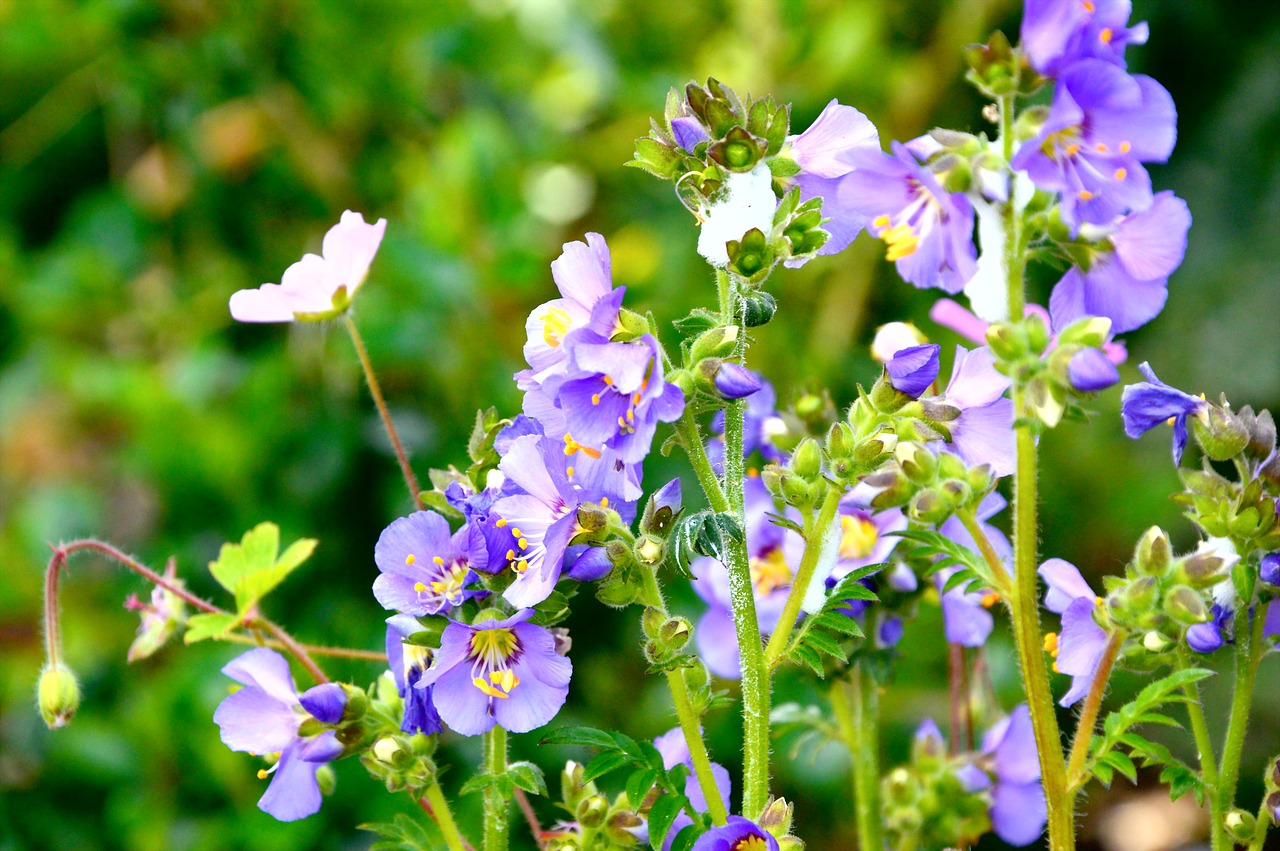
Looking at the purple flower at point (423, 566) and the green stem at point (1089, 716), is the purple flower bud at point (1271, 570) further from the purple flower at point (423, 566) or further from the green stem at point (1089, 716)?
the purple flower at point (423, 566)

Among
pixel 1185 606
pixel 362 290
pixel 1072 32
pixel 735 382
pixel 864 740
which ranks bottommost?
pixel 362 290

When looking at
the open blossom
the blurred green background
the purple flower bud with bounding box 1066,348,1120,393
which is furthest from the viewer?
the blurred green background

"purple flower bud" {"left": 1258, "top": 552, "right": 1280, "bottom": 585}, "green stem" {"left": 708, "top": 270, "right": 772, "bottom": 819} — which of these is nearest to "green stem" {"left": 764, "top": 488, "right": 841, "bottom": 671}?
"green stem" {"left": 708, "top": 270, "right": 772, "bottom": 819}

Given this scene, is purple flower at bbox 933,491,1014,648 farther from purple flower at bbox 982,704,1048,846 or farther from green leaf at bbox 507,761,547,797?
green leaf at bbox 507,761,547,797

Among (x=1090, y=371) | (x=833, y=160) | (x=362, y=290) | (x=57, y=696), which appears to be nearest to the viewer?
(x=1090, y=371)

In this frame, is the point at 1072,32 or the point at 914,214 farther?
the point at 914,214

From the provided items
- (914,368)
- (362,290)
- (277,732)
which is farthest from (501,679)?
A: (362,290)

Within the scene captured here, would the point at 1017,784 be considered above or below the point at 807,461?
below

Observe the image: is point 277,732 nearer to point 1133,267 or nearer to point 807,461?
point 807,461
